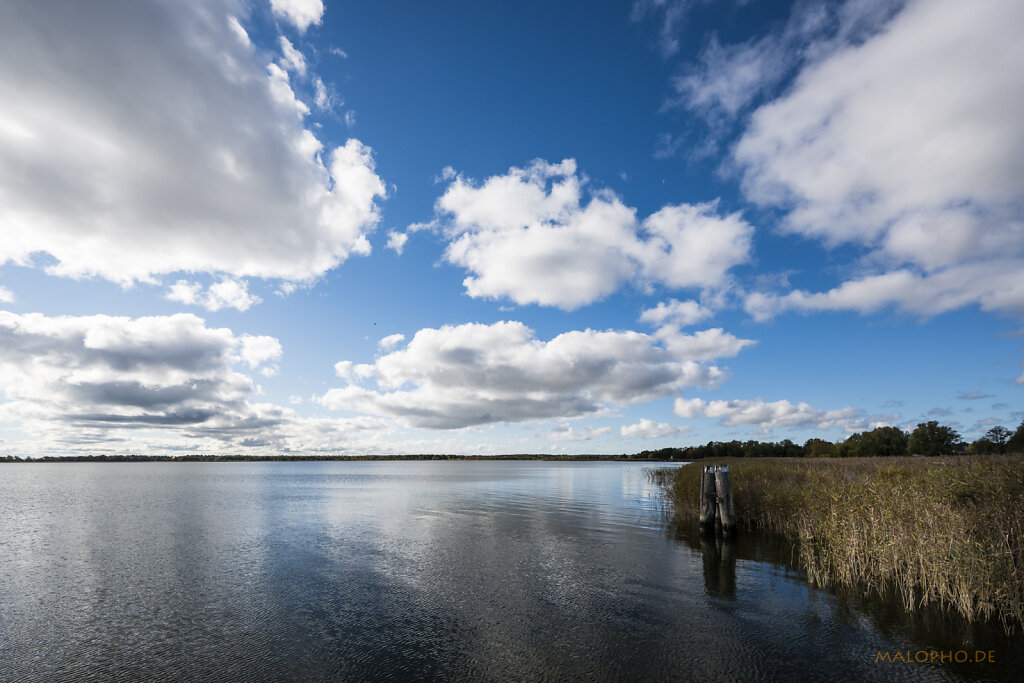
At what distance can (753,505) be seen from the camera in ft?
84.0

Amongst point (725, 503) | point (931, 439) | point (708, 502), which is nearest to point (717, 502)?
point (708, 502)

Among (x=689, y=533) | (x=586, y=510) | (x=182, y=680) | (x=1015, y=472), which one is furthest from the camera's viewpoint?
(x=586, y=510)

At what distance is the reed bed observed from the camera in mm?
12086

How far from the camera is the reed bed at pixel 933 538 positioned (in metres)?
12.1

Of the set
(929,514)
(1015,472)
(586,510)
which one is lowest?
(586,510)

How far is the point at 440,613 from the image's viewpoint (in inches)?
510

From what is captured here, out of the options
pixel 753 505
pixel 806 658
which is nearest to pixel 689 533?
pixel 753 505

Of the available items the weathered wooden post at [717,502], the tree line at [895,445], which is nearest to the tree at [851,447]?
the tree line at [895,445]

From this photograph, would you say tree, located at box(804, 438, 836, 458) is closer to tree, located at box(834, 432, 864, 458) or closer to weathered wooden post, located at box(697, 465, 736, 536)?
tree, located at box(834, 432, 864, 458)

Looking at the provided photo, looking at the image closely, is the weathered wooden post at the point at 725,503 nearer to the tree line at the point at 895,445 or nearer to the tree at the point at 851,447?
the tree line at the point at 895,445

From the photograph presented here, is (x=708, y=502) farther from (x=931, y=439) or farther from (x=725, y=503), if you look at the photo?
(x=931, y=439)

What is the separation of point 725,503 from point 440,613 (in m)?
15.9

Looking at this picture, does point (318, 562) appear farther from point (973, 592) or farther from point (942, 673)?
point (973, 592)

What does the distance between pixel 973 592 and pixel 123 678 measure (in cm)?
1929
